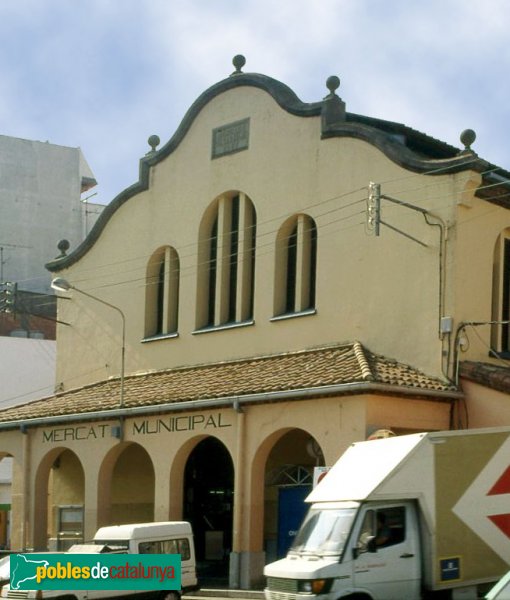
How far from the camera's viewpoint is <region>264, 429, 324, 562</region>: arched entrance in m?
27.9

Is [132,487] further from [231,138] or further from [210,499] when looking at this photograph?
[231,138]

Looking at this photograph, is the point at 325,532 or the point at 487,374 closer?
the point at 325,532

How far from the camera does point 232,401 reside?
27.1 m

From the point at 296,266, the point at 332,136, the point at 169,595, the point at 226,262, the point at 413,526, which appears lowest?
the point at 169,595

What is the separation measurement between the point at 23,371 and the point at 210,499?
680 inches

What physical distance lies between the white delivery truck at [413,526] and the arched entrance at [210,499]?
12953 millimetres

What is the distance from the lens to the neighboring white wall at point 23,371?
156 ft

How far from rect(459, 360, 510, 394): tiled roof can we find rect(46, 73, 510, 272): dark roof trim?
4215 millimetres

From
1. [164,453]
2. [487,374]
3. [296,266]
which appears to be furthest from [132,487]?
[487,374]

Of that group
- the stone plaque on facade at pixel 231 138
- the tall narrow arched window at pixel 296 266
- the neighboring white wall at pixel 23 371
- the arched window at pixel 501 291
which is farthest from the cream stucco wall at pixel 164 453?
the neighboring white wall at pixel 23 371

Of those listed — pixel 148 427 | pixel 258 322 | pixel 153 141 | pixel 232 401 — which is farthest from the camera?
pixel 153 141

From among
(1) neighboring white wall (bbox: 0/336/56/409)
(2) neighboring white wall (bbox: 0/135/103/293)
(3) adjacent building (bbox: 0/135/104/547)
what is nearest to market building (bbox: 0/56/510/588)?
(1) neighboring white wall (bbox: 0/336/56/409)

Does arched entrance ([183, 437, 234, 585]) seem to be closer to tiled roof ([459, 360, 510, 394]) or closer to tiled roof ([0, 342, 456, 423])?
tiled roof ([0, 342, 456, 423])

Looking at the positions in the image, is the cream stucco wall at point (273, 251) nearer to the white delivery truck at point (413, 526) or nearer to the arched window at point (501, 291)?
the arched window at point (501, 291)
